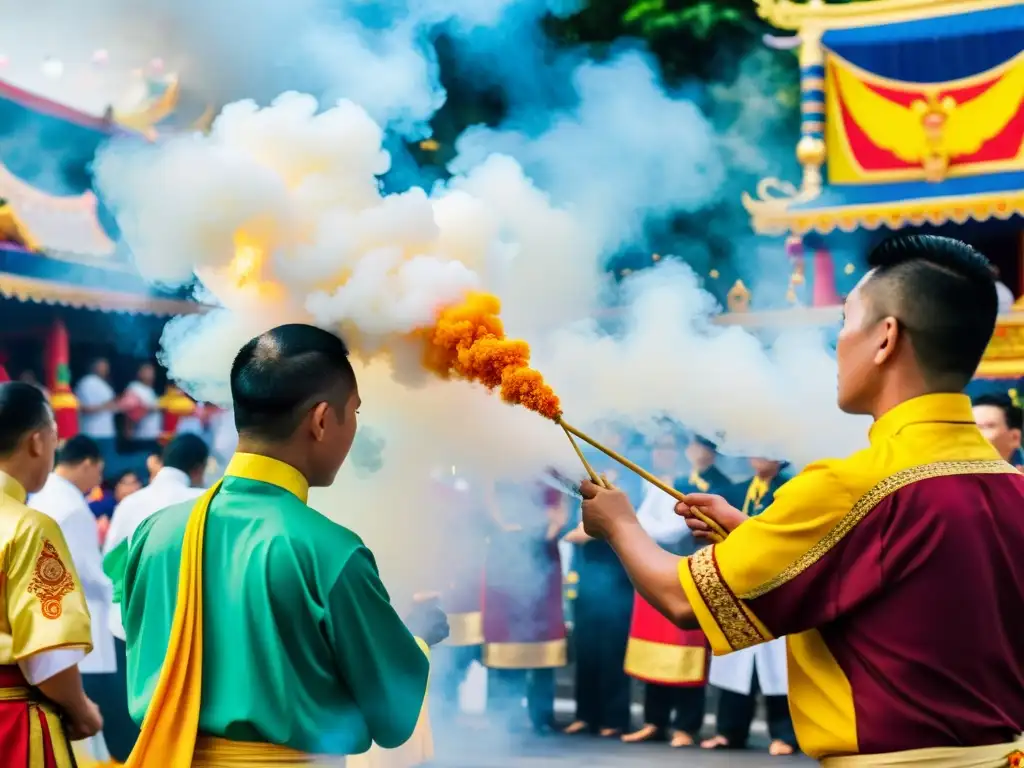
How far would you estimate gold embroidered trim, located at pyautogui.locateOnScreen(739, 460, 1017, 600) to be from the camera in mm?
2357

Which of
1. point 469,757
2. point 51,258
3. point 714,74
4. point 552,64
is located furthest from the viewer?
point 714,74

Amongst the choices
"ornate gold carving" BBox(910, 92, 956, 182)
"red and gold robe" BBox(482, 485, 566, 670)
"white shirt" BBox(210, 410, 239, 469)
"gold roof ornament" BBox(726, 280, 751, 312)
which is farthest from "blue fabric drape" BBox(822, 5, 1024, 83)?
"white shirt" BBox(210, 410, 239, 469)

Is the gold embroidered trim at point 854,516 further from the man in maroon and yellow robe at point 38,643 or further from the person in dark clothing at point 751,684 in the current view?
the person in dark clothing at point 751,684

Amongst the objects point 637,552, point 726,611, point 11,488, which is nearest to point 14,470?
point 11,488

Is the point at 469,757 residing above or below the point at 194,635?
below

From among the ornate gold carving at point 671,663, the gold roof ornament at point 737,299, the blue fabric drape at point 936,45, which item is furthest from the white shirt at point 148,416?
the blue fabric drape at point 936,45

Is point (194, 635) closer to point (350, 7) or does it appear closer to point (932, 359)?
point (932, 359)

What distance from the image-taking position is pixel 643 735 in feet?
24.0

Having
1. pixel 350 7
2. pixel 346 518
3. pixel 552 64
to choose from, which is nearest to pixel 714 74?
pixel 552 64

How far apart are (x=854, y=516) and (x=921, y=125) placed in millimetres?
8221

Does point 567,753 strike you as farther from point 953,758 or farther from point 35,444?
point 953,758

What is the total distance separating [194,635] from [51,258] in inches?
336

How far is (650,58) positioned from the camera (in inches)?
497

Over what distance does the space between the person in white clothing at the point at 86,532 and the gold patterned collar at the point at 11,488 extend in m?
2.35
